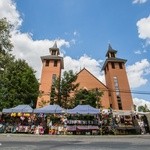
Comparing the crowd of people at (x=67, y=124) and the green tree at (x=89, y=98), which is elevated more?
the green tree at (x=89, y=98)

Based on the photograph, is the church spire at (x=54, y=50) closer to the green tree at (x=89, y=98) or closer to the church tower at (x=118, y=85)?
the church tower at (x=118, y=85)

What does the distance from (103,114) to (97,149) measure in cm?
1546

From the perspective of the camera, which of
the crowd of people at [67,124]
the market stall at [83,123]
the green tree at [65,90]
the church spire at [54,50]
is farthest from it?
the church spire at [54,50]

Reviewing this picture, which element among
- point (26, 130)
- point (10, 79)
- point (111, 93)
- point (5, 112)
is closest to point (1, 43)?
point (5, 112)

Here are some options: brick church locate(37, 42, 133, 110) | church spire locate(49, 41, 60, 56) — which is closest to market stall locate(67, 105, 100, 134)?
brick church locate(37, 42, 133, 110)

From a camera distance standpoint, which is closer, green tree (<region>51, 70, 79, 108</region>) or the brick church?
green tree (<region>51, 70, 79, 108</region>)

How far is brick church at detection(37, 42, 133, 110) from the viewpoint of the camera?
165 ft

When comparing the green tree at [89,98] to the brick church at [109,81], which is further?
the brick church at [109,81]

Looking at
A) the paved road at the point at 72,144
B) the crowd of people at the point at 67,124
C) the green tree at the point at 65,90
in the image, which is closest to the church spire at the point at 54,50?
the green tree at the point at 65,90

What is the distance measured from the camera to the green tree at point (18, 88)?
3675 cm

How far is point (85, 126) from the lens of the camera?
2248cm

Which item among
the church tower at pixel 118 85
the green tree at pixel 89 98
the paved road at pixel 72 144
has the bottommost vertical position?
the paved road at pixel 72 144

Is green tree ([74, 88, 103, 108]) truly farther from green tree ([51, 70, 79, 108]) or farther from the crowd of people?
the crowd of people

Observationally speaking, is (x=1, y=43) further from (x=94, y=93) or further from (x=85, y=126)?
(x=94, y=93)
